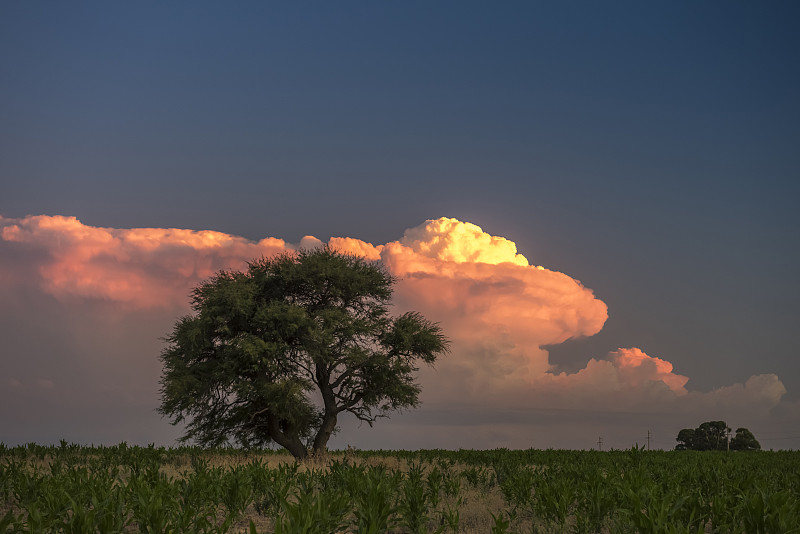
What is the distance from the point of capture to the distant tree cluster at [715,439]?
9056cm

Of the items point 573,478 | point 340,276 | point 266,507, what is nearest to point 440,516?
point 266,507

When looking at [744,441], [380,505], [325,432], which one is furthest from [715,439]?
[380,505]

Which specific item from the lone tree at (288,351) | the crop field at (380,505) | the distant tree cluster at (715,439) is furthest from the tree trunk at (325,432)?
the distant tree cluster at (715,439)

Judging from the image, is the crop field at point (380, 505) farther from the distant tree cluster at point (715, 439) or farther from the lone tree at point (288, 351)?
the distant tree cluster at point (715, 439)

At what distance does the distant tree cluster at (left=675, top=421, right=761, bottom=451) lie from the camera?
90562 mm

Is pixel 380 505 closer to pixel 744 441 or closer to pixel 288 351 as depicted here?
pixel 288 351

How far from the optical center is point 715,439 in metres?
91.4

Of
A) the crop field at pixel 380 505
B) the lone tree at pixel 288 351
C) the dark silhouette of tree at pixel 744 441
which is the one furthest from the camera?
the dark silhouette of tree at pixel 744 441

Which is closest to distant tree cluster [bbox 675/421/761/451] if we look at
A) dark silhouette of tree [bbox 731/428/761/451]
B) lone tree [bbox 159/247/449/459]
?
dark silhouette of tree [bbox 731/428/761/451]

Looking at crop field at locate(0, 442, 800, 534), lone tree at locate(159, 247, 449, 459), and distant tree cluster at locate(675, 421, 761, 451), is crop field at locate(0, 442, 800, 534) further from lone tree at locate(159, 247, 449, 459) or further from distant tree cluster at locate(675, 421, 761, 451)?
distant tree cluster at locate(675, 421, 761, 451)

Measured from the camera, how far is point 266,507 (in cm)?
1416

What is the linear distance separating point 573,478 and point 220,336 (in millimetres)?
21292

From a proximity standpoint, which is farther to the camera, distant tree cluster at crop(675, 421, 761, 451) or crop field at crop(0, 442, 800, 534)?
distant tree cluster at crop(675, 421, 761, 451)

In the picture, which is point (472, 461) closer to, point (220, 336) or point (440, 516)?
point (220, 336)
